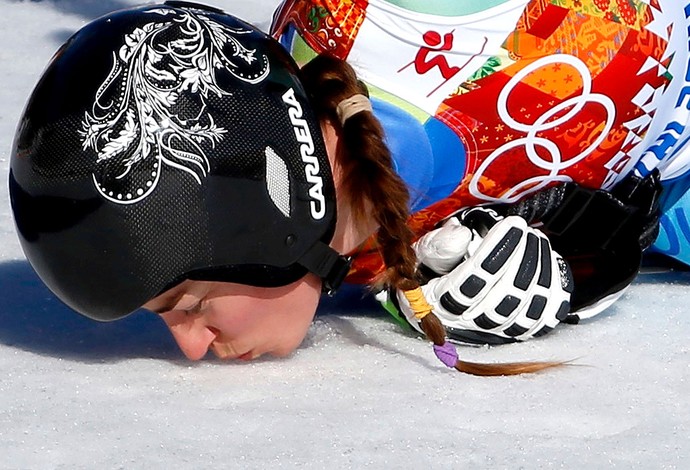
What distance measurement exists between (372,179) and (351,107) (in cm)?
11

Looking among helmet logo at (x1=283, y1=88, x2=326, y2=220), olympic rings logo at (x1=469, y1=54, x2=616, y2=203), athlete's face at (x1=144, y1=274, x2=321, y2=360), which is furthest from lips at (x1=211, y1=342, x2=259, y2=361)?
olympic rings logo at (x1=469, y1=54, x2=616, y2=203)

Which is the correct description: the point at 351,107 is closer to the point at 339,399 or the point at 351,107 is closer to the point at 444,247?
the point at 444,247

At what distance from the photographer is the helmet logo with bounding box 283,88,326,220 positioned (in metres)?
1.71

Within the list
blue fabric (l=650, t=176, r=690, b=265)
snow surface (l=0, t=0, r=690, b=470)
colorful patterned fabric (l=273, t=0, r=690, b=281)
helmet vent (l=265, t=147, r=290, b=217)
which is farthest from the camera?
blue fabric (l=650, t=176, r=690, b=265)

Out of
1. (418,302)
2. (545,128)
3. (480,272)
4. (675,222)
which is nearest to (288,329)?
(418,302)

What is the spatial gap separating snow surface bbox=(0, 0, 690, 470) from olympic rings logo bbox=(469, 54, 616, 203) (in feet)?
0.84

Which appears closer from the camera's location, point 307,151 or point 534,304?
point 307,151

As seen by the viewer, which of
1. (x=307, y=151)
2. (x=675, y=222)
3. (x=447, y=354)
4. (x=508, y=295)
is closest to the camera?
(x=307, y=151)

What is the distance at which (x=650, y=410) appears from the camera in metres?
1.71

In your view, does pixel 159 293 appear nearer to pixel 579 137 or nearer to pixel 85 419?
pixel 85 419

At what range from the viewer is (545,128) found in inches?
76.7

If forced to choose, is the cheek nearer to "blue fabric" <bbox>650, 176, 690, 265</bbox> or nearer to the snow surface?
the snow surface

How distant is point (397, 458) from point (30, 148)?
2.08 feet

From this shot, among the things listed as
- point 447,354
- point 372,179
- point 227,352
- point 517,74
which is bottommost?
point 227,352
